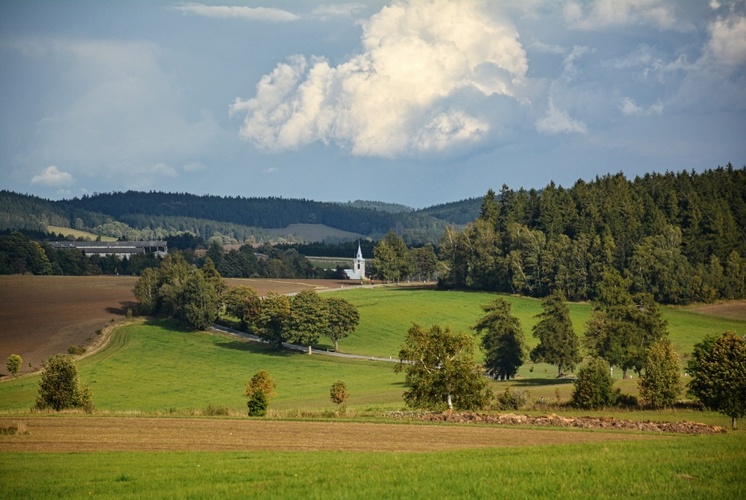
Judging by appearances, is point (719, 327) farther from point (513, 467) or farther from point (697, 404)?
point (513, 467)

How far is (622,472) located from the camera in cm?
2764

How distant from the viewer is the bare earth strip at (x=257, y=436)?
3734cm

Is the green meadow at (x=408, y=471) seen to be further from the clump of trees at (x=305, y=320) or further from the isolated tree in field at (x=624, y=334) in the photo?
the clump of trees at (x=305, y=320)

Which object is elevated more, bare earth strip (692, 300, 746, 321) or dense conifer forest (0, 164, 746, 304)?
dense conifer forest (0, 164, 746, 304)

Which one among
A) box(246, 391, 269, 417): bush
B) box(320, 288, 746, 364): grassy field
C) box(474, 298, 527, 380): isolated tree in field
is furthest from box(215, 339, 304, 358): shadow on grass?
box(246, 391, 269, 417): bush

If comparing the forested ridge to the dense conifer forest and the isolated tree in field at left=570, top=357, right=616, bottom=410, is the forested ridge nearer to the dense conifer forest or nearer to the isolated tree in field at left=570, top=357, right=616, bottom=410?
the dense conifer forest

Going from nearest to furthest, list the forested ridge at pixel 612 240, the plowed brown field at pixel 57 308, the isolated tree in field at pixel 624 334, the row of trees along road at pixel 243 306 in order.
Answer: the isolated tree in field at pixel 624 334, the plowed brown field at pixel 57 308, the row of trees along road at pixel 243 306, the forested ridge at pixel 612 240

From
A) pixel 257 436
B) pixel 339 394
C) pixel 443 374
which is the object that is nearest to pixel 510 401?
pixel 443 374

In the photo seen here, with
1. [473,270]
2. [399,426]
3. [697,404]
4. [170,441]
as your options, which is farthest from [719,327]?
[170,441]

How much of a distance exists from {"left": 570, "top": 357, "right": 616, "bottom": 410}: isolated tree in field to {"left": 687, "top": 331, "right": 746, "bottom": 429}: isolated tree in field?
19.1ft

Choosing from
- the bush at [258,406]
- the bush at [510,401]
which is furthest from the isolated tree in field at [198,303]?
the bush at [258,406]

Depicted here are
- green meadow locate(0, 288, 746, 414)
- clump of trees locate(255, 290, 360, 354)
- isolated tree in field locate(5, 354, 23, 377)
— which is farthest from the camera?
clump of trees locate(255, 290, 360, 354)

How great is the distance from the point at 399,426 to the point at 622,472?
19.6 m

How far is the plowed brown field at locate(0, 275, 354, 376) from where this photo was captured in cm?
11319
